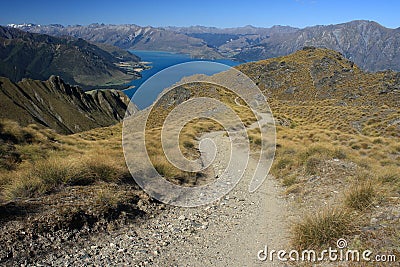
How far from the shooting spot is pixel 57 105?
140 metres

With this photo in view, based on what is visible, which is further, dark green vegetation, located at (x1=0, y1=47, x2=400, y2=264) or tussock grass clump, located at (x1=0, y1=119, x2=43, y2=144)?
tussock grass clump, located at (x1=0, y1=119, x2=43, y2=144)

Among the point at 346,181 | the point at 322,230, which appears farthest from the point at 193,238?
the point at 346,181

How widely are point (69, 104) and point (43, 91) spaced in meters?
13.8

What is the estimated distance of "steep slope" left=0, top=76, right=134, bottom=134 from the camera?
115 m

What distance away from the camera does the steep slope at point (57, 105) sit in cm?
11523

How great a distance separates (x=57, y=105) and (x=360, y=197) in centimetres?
15217

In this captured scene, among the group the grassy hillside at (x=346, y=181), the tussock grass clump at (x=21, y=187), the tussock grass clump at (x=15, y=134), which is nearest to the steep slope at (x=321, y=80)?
the grassy hillside at (x=346, y=181)

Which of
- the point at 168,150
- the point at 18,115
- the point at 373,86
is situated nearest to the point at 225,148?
the point at 168,150

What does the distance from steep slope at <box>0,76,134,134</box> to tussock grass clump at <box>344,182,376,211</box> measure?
116633 mm

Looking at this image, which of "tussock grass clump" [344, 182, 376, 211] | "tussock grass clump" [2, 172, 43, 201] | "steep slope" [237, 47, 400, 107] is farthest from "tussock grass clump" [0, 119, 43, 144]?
"steep slope" [237, 47, 400, 107]

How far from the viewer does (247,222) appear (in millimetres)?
8297

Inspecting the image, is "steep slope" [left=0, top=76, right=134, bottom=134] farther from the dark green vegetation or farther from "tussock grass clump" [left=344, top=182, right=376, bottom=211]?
"tussock grass clump" [left=344, top=182, right=376, bottom=211]

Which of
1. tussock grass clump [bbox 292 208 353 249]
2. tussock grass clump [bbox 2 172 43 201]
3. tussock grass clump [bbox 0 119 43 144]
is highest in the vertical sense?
tussock grass clump [bbox 0 119 43 144]

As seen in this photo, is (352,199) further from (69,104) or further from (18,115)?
(69,104)
